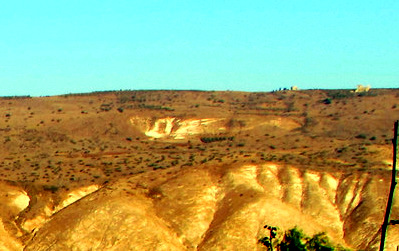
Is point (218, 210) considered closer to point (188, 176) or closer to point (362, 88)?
point (188, 176)

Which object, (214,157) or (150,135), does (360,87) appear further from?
(214,157)

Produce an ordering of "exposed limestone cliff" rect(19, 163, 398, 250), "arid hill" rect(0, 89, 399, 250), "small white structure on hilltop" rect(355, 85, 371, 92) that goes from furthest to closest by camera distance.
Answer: "small white structure on hilltop" rect(355, 85, 371, 92), "arid hill" rect(0, 89, 399, 250), "exposed limestone cliff" rect(19, 163, 398, 250)

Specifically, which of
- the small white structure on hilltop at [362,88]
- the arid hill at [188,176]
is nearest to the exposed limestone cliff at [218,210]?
the arid hill at [188,176]

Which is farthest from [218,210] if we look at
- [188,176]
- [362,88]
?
[362,88]

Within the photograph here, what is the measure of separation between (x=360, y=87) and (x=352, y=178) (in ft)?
265

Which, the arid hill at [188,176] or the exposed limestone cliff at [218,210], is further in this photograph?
the arid hill at [188,176]

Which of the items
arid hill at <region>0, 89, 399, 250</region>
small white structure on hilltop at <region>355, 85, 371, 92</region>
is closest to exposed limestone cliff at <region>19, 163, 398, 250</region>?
arid hill at <region>0, 89, 399, 250</region>

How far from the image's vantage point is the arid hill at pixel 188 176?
88.0 metres

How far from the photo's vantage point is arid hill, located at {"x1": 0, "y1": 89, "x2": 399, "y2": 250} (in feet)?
289

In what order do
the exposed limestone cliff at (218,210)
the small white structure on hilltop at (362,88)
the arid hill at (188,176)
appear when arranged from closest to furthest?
the exposed limestone cliff at (218,210) < the arid hill at (188,176) < the small white structure on hilltop at (362,88)

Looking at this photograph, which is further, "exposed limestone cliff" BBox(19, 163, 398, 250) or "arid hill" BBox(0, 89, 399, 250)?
"arid hill" BBox(0, 89, 399, 250)

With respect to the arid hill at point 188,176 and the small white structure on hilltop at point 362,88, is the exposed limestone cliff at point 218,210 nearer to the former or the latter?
the arid hill at point 188,176

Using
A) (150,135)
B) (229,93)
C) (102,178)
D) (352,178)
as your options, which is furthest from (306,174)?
(229,93)

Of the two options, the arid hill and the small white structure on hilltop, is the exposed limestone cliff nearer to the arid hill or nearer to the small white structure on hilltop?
the arid hill
